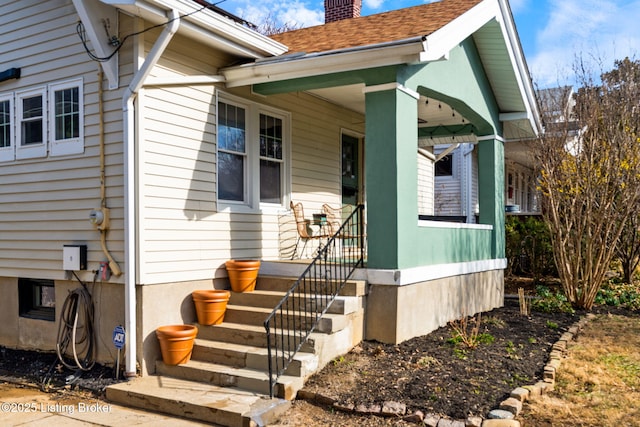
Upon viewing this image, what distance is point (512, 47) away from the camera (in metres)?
8.88

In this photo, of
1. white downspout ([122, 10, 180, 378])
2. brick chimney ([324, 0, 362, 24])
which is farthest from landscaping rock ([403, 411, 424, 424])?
brick chimney ([324, 0, 362, 24])

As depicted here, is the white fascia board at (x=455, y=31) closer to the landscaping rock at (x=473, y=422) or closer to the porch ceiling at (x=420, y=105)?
the porch ceiling at (x=420, y=105)

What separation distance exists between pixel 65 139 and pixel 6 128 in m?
1.39

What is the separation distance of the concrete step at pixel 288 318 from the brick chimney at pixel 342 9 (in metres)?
7.39

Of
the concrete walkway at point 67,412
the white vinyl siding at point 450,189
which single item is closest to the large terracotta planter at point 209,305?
the concrete walkway at point 67,412

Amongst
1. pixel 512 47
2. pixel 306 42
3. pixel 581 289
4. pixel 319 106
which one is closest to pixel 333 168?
pixel 319 106

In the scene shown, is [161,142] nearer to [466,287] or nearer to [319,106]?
[319,106]

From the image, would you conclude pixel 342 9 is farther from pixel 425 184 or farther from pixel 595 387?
pixel 595 387

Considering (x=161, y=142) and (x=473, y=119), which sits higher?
(x=473, y=119)

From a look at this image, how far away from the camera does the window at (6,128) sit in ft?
22.9

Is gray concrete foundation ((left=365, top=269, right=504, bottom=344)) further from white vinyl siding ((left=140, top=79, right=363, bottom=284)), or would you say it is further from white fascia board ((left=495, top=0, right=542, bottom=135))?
white fascia board ((left=495, top=0, right=542, bottom=135))

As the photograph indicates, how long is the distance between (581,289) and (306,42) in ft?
21.5

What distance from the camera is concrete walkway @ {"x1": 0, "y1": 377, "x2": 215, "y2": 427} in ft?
15.2

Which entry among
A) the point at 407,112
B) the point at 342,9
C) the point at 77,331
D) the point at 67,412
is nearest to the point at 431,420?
the point at 67,412
